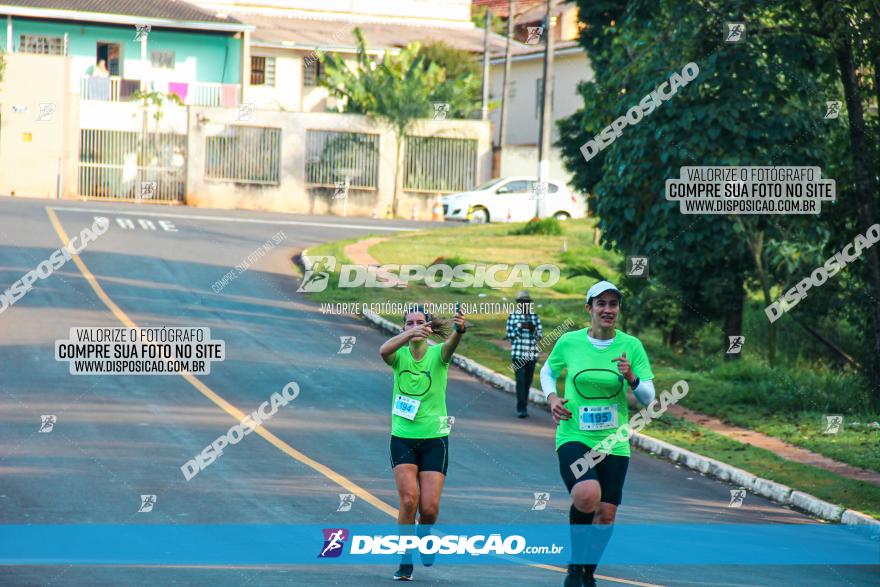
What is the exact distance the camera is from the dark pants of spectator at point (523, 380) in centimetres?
1852

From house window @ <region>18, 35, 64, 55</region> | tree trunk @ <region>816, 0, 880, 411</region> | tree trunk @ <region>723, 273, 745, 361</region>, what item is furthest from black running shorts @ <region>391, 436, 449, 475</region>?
house window @ <region>18, 35, 64, 55</region>

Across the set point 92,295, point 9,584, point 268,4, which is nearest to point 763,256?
point 92,295

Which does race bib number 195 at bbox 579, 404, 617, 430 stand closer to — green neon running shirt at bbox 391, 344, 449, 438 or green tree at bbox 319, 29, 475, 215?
green neon running shirt at bbox 391, 344, 449, 438

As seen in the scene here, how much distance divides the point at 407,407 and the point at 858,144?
11792 mm

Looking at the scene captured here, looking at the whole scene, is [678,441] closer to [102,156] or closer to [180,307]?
[180,307]

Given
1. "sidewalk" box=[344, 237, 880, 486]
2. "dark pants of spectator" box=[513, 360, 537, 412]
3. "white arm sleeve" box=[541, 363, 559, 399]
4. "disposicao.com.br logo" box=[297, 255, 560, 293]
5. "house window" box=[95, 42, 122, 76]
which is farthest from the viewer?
"house window" box=[95, 42, 122, 76]

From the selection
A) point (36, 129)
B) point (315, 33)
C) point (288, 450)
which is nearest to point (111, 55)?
point (36, 129)

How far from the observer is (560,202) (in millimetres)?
49500

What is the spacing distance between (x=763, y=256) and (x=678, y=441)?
6.94 meters

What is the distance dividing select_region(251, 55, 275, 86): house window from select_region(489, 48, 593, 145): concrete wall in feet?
36.4

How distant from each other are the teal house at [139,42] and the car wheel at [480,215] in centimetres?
1176

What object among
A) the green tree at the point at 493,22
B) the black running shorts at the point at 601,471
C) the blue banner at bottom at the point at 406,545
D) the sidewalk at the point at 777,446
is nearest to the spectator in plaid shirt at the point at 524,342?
the sidewalk at the point at 777,446

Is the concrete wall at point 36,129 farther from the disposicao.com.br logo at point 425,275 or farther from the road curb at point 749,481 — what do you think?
the road curb at point 749,481

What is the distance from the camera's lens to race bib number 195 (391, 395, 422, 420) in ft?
31.9
